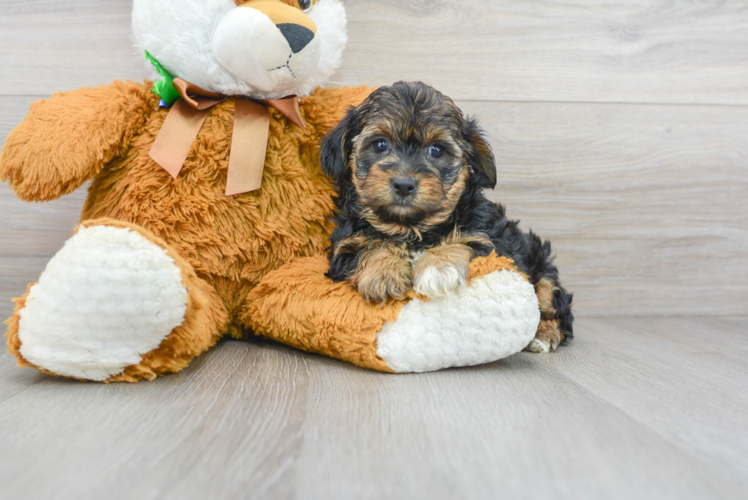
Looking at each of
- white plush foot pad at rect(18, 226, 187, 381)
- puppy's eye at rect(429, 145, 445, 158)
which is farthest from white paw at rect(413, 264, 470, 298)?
white plush foot pad at rect(18, 226, 187, 381)

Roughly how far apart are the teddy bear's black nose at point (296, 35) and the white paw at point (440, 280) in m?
0.74

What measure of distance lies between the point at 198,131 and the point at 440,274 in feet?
2.80

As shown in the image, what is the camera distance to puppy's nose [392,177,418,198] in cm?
141

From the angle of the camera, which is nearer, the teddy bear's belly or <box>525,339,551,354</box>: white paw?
the teddy bear's belly

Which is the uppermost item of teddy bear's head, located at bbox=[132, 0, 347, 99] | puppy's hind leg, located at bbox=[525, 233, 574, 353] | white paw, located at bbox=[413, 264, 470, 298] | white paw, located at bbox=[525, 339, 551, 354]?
teddy bear's head, located at bbox=[132, 0, 347, 99]

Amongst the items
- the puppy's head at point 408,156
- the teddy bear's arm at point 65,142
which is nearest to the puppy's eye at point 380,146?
the puppy's head at point 408,156

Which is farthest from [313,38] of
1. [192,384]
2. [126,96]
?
[192,384]

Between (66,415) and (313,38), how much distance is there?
3.82ft

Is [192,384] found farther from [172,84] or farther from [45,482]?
[172,84]

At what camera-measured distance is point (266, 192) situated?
5.50 ft

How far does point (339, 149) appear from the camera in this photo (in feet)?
5.28

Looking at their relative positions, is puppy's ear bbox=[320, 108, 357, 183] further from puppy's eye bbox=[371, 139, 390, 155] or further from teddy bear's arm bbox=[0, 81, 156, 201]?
teddy bear's arm bbox=[0, 81, 156, 201]

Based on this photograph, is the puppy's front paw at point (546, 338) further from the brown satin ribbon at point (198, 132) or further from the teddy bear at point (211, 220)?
the brown satin ribbon at point (198, 132)

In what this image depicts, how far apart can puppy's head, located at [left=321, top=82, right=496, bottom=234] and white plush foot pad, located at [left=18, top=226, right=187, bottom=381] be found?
0.58 m
